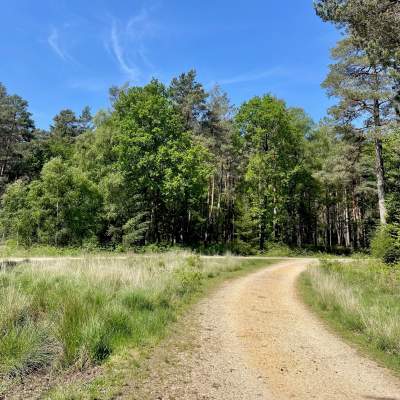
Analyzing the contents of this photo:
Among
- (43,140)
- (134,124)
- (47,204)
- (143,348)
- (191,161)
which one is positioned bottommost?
(143,348)

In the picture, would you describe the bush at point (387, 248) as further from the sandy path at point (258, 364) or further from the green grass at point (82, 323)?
the green grass at point (82, 323)

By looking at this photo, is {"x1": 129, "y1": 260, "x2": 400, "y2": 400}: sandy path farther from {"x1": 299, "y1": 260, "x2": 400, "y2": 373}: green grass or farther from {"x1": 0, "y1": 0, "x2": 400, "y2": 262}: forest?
{"x1": 0, "y1": 0, "x2": 400, "y2": 262}: forest

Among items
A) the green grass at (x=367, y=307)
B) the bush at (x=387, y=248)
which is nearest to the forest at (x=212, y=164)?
the bush at (x=387, y=248)

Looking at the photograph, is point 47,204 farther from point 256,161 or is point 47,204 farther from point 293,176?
point 293,176

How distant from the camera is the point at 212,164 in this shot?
111 ft

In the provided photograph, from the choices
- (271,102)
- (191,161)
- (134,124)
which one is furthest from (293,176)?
(134,124)

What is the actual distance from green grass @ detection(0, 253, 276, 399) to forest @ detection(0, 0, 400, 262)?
404 inches

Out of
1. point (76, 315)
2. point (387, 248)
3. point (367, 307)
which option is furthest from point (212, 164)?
point (76, 315)

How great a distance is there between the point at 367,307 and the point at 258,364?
184 inches

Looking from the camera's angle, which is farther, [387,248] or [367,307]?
[387,248]

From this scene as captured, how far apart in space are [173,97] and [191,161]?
13541mm

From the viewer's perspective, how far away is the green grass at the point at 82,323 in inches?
201

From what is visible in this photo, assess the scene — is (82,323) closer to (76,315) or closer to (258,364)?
(76,315)

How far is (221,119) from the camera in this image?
4212 centimetres
